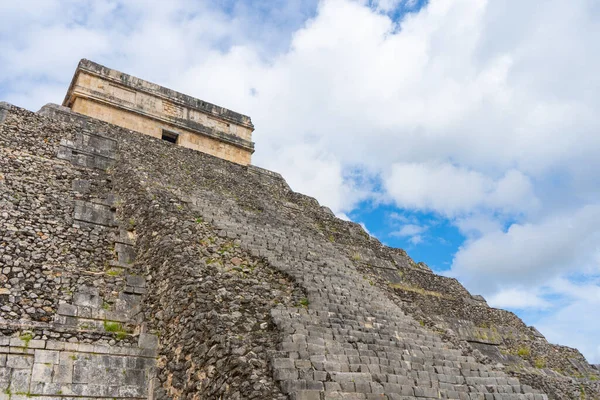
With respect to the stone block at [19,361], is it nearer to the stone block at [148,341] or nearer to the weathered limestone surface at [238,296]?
the weathered limestone surface at [238,296]

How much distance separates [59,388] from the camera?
625 centimetres

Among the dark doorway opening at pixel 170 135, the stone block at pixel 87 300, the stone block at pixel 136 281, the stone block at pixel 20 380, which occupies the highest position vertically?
the dark doorway opening at pixel 170 135

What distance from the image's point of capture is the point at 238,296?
703 centimetres

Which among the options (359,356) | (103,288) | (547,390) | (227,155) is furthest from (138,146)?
(547,390)

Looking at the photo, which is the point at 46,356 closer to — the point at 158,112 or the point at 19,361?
the point at 19,361

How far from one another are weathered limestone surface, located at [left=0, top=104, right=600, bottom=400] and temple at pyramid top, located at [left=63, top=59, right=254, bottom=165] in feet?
7.38

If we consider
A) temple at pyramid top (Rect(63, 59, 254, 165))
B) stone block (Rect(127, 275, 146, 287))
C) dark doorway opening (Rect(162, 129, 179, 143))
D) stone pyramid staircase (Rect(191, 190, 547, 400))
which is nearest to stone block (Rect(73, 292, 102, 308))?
stone block (Rect(127, 275, 146, 287))

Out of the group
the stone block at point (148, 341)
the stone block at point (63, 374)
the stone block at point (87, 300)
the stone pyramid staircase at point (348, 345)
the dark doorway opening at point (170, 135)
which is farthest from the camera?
the dark doorway opening at point (170, 135)

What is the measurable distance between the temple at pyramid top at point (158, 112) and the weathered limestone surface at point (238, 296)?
2250mm

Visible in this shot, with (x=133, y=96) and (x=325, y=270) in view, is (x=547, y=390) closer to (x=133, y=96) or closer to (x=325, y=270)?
(x=325, y=270)

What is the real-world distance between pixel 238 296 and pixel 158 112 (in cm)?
1040

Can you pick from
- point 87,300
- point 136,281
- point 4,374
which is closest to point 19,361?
point 4,374

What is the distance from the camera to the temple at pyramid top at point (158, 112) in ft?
48.8

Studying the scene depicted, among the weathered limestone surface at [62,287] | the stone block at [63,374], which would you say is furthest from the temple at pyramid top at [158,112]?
the stone block at [63,374]
